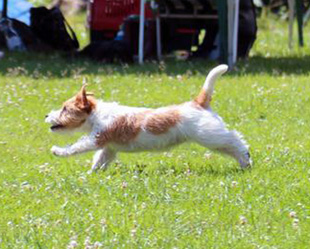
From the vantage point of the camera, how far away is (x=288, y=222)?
5.38 meters

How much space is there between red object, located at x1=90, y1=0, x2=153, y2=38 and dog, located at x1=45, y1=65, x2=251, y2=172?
8.78m

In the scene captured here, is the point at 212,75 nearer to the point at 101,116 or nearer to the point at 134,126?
the point at 134,126

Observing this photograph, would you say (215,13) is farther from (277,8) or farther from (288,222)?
(288,222)

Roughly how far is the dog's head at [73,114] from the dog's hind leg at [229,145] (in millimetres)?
917

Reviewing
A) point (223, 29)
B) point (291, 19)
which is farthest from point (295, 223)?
point (291, 19)

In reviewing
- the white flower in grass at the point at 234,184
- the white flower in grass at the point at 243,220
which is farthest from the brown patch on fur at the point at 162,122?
the white flower in grass at the point at 243,220

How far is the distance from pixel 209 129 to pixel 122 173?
737 millimetres

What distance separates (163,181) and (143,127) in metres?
0.62

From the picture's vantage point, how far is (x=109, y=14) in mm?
15828

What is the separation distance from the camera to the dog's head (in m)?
6.98

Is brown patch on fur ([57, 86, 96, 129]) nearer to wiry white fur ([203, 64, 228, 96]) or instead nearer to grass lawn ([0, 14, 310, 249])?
grass lawn ([0, 14, 310, 249])

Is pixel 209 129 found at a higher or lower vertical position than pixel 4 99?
higher

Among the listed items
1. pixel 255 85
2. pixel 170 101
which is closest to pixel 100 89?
pixel 170 101

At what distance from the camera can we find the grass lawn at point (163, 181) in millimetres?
5172
